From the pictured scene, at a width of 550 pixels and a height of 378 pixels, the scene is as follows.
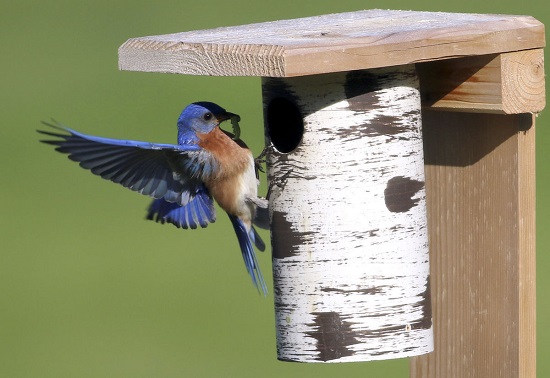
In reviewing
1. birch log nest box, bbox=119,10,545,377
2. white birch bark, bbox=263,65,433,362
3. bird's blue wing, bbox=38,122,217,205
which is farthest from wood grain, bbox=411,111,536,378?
bird's blue wing, bbox=38,122,217,205

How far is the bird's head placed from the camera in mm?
4925

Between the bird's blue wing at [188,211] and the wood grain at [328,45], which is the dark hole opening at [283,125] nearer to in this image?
the wood grain at [328,45]

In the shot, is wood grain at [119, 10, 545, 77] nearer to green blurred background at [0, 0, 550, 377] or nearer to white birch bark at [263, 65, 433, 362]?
white birch bark at [263, 65, 433, 362]

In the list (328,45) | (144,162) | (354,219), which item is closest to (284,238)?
(354,219)

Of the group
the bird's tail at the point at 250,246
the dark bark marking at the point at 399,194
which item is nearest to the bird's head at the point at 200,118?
the bird's tail at the point at 250,246

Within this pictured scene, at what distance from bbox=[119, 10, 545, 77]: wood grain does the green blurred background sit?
4.87m

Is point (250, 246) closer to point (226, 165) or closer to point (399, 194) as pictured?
point (226, 165)

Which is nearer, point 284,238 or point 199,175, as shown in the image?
point 284,238

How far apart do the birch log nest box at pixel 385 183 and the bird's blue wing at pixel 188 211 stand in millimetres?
631

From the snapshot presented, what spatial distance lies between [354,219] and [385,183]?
0.50 ft

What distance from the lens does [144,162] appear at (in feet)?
15.0

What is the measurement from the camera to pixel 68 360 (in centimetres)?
980

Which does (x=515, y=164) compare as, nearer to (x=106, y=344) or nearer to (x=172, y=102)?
(x=106, y=344)

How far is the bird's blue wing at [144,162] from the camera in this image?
4.30 m
